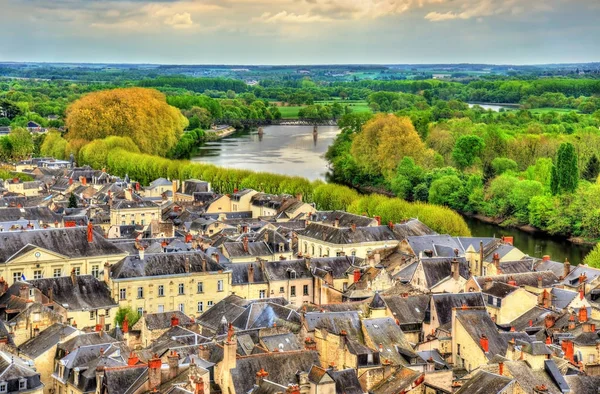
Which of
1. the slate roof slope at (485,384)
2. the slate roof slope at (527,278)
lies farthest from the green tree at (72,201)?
the slate roof slope at (485,384)

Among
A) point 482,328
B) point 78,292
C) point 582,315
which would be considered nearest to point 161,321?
point 78,292

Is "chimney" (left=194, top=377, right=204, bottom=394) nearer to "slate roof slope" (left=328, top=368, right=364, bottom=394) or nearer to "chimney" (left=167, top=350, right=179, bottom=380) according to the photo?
"chimney" (left=167, top=350, right=179, bottom=380)

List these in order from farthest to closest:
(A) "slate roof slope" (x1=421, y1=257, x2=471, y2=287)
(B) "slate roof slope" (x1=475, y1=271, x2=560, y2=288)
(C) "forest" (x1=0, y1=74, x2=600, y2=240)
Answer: (C) "forest" (x1=0, y1=74, x2=600, y2=240)
(A) "slate roof slope" (x1=421, y1=257, x2=471, y2=287)
(B) "slate roof slope" (x1=475, y1=271, x2=560, y2=288)

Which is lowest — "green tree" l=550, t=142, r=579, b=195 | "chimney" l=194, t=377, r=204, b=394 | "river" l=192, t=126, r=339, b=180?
"river" l=192, t=126, r=339, b=180

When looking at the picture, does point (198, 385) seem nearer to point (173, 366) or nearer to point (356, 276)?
point (173, 366)

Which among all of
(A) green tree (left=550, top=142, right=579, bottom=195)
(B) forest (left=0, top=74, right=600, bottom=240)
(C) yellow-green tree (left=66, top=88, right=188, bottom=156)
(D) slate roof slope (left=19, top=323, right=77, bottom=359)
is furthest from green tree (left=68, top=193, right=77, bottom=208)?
(C) yellow-green tree (left=66, top=88, right=188, bottom=156)

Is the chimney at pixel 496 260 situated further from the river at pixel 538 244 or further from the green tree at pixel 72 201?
the green tree at pixel 72 201
